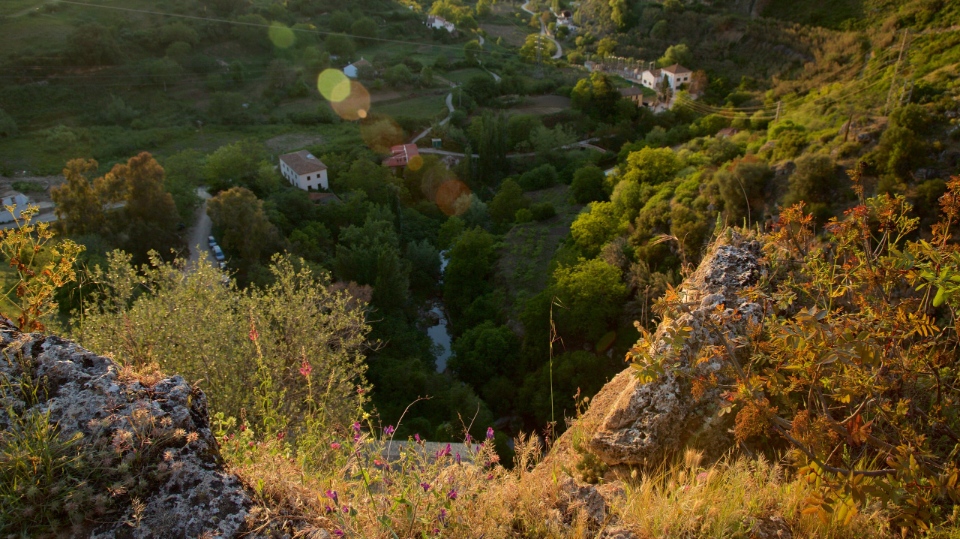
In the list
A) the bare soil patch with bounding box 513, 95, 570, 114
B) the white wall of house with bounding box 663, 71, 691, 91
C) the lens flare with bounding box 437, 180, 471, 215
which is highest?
the white wall of house with bounding box 663, 71, 691, 91

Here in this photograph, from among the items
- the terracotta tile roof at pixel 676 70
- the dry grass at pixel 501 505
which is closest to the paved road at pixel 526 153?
the terracotta tile roof at pixel 676 70

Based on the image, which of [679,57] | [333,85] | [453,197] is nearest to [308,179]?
[453,197]

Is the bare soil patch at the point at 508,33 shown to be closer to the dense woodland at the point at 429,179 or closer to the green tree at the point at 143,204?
the dense woodland at the point at 429,179

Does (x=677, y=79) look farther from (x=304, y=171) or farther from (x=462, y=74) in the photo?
(x=304, y=171)

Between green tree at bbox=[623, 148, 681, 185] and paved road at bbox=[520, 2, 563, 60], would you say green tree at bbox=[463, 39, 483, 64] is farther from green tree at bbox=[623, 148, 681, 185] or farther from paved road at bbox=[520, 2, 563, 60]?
green tree at bbox=[623, 148, 681, 185]

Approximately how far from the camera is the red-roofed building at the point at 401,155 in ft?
117

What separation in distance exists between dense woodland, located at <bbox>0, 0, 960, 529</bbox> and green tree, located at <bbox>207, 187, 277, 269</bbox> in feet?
0.36

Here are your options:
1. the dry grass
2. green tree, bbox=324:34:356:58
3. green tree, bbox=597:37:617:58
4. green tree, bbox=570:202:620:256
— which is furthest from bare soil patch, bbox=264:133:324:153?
green tree, bbox=597:37:617:58

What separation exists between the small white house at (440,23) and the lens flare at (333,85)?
2134 cm

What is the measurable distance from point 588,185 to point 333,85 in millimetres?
28406

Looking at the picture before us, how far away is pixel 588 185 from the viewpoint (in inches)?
1204

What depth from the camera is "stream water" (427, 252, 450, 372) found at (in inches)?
824

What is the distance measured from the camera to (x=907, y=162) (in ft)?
61.6

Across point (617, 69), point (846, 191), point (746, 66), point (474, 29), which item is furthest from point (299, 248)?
point (474, 29)
